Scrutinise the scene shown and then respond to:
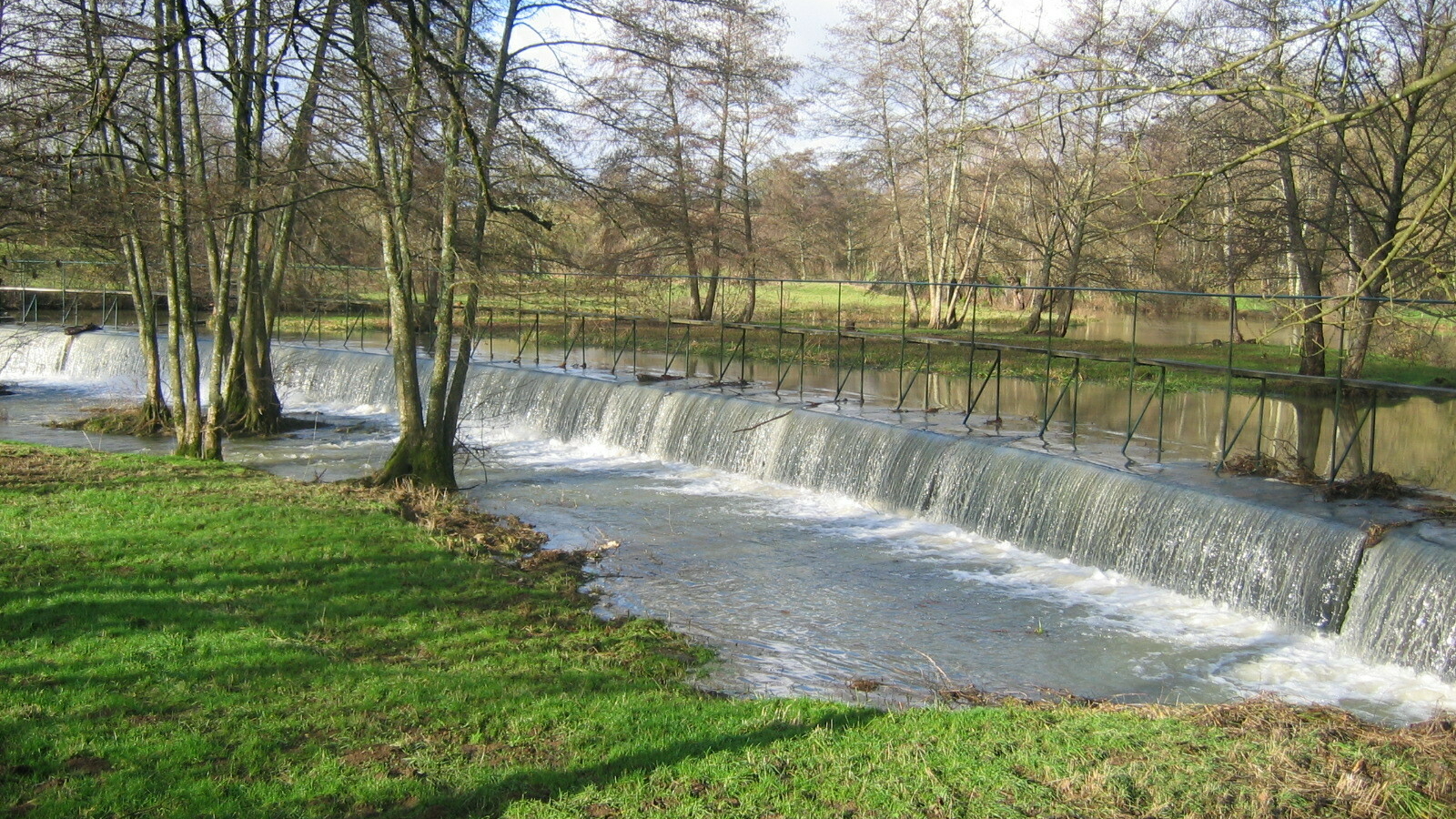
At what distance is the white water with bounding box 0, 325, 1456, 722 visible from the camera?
8.23 metres

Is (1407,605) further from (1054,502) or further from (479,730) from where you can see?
(479,730)

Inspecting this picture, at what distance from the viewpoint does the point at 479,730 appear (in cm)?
545

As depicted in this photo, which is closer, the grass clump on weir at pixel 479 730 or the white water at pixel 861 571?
the grass clump on weir at pixel 479 730

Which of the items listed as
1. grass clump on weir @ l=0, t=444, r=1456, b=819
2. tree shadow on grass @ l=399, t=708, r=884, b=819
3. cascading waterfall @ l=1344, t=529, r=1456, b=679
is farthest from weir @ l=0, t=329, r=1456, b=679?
tree shadow on grass @ l=399, t=708, r=884, b=819

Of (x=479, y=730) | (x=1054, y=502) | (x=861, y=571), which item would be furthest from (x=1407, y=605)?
(x=479, y=730)

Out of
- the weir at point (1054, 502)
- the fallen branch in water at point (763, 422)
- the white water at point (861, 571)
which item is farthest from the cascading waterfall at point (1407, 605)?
the fallen branch in water at point (763, 422)

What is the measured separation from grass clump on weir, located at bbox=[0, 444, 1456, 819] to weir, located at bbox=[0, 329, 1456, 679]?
3328mm

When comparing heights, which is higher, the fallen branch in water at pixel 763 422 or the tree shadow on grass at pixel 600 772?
the fallen branch in water at pixel 763 422

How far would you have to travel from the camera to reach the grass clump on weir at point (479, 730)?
4617 millimetres

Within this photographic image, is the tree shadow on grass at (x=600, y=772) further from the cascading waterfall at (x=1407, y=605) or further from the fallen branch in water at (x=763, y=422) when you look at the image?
the fallen branch in water at (x=763, y=422)

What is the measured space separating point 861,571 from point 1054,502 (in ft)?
7.78

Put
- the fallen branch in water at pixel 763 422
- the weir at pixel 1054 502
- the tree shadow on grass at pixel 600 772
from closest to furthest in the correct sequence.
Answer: the tree shadow on grass at pixel 600 772 < the weir at pixel 1054 502 < the fallen branch in water at pixel 763 422

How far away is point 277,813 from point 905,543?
28.2 ft

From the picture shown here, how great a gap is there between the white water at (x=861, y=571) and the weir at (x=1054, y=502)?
4 centimetres
